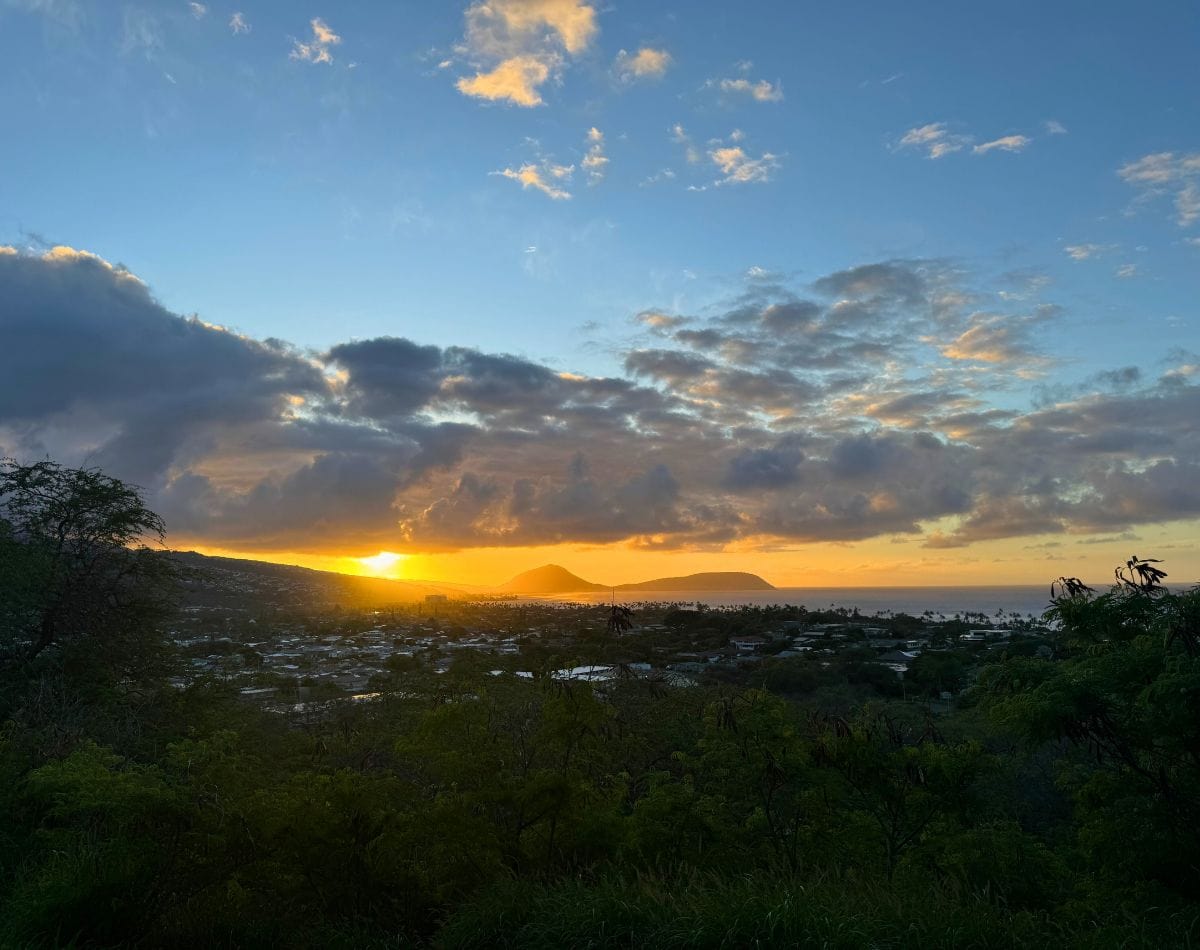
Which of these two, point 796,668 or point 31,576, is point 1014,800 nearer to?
point 31,576

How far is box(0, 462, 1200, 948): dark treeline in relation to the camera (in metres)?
9.45

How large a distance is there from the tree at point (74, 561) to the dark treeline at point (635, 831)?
962cm

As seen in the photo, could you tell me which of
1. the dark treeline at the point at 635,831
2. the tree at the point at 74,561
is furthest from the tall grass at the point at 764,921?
the tree at the point at 74,561

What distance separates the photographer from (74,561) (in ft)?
87.2

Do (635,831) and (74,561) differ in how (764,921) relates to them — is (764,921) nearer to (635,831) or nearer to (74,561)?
(635,831)

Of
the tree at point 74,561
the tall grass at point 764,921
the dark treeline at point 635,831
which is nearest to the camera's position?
the tall grass at point 764,921

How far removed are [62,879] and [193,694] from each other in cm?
1491

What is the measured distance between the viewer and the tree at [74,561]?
24.1m

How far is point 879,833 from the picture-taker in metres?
14.3

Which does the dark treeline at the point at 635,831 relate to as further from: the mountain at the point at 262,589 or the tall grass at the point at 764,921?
the mountain at the point at 262,589

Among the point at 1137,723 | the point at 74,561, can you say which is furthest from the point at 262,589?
the point at 1137,723

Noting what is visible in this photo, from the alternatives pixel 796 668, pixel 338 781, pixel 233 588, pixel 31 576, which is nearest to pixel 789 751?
pixel 338 781

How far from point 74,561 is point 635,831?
23074mm

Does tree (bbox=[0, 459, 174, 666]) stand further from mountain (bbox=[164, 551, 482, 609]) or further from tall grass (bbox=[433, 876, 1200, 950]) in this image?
mountain (bbox=[164, 551, 482, 609])
